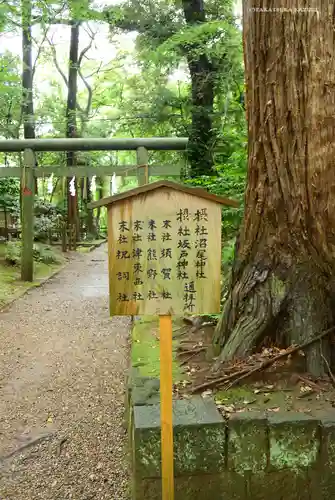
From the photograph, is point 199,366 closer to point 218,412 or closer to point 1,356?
point 218,412

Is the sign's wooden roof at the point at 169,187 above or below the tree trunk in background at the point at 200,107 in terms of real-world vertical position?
below

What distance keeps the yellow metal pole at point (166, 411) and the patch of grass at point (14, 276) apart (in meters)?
6.17

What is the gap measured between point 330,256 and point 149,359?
1.66 m

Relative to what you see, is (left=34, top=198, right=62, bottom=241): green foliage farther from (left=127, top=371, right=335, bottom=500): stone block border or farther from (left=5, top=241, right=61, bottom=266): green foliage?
(left=127, top=371, right=335, bottom=500): stone block border

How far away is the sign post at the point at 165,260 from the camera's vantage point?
2.37m

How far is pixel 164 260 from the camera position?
7.84 ft

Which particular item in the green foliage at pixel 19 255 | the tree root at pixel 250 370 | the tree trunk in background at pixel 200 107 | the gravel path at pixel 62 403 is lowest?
the gravel path at pixel 62 403

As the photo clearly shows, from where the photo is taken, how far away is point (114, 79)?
21.0 metres

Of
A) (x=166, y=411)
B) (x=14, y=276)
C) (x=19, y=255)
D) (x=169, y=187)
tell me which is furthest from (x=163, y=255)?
(x=19, y=255)

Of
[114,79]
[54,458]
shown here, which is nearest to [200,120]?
[54,458]

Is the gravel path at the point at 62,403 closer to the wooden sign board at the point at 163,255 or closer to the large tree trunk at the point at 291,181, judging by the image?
the large tree trunk at the point at 291,181

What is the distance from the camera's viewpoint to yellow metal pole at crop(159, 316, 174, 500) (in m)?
2.38

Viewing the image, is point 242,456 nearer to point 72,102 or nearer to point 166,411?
point 166,411

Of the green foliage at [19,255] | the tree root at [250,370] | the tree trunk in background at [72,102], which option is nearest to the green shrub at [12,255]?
the green foliage at [19,255]
